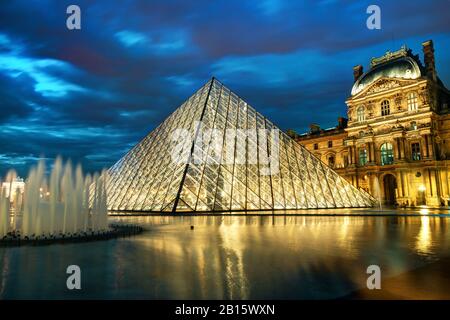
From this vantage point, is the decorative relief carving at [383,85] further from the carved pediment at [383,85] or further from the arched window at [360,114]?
the arched window at [360,114]

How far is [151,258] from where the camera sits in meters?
6.09

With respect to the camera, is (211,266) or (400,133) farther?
(400,133)

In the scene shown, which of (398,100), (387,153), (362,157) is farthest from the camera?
(362,157)

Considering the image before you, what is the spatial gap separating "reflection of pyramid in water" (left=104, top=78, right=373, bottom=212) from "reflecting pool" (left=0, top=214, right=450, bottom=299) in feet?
38.5

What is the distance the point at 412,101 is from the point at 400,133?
418 cm

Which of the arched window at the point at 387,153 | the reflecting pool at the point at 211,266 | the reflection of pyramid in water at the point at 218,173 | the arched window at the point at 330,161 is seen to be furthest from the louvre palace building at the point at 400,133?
the reflecting pool at the point at 211,266

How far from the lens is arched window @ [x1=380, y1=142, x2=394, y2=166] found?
4022cm

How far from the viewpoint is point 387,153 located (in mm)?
40688

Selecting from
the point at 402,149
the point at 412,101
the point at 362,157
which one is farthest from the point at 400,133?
the point at 362,157

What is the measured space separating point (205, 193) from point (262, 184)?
4737 millimetres

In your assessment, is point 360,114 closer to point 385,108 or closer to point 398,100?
point 385,108

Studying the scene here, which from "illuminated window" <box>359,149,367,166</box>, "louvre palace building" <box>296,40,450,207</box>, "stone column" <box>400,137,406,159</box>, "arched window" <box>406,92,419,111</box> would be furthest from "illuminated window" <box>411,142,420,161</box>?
"illuminated window" <box>359,149,367,166</box>

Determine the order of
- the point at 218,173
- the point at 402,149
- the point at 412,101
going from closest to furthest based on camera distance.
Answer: the point at 218,173 → the point at 402,149 → the point at 412,101
